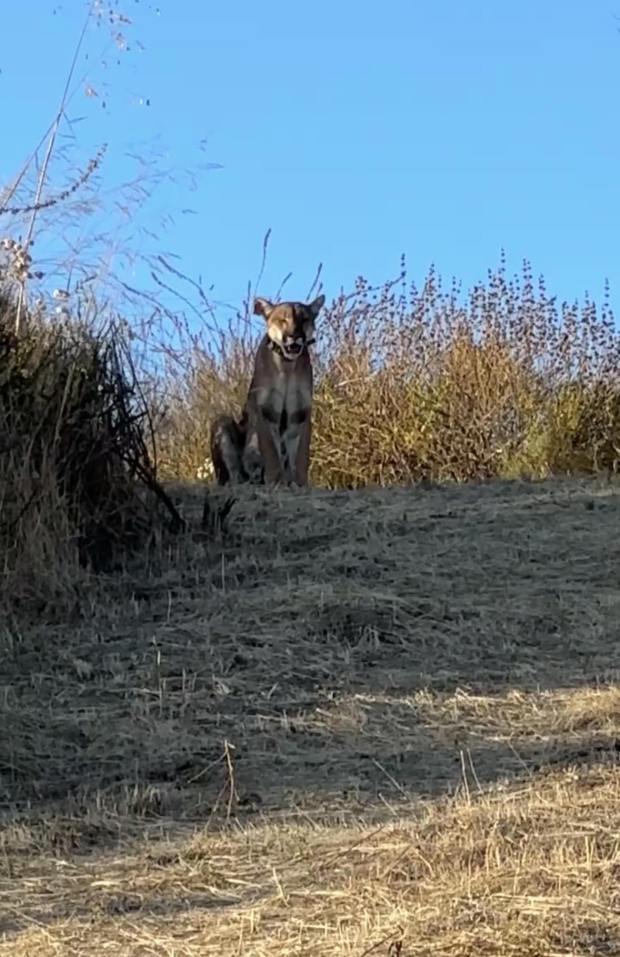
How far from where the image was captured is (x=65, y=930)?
346cm

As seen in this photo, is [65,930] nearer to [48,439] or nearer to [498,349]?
[48,439]

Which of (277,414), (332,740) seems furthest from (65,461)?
(277,414)

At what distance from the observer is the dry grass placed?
3.40 m

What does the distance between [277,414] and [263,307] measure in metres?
1.02

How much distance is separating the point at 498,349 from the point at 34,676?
7.16 meters

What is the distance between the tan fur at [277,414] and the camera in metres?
11.9

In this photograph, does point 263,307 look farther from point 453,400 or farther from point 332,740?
point 332,740

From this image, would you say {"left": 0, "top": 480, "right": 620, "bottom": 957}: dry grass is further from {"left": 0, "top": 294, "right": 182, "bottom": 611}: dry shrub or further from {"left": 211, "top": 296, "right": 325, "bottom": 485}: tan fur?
{"left": 211, "top": 296, "right": 325, "bottom": 485}: tan fur

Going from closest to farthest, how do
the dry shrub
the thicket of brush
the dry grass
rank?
the dry grass < the dry shrub < the thicket of brush

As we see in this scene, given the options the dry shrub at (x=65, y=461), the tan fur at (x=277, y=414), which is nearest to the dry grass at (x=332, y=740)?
the dry shrub at (x=65, y=461)

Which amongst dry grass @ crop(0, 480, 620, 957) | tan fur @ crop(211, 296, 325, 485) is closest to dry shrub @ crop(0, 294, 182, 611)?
dry grass @ crop(0, 480, 620, 957)

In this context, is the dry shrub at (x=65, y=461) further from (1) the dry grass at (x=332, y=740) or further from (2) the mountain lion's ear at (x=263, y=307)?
(2) the mountain lion's ear at (x=263, y=307)

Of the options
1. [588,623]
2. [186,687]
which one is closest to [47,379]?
[186,687]

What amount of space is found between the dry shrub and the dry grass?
264 mm
